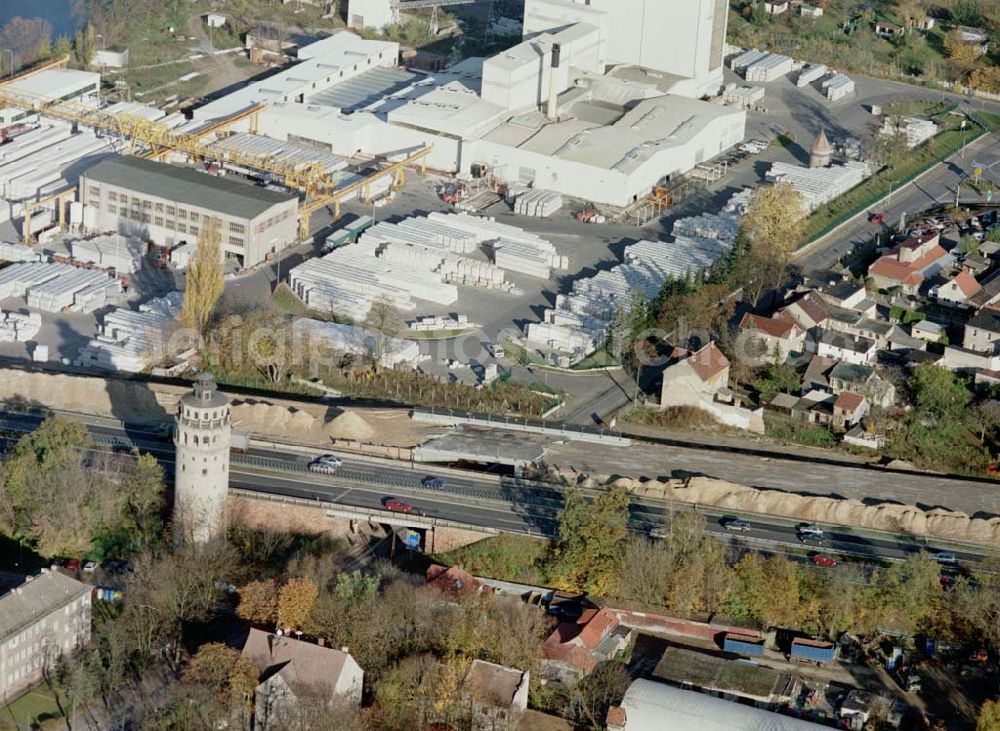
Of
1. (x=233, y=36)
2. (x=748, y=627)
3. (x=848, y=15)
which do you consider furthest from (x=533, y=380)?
(x=848, y=15)

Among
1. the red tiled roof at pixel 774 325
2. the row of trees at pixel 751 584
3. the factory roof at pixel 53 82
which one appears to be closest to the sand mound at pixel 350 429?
the row of trees at pixel 751 584

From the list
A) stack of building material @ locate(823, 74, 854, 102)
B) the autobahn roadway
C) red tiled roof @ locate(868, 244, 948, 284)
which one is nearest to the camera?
the autobahn roadway

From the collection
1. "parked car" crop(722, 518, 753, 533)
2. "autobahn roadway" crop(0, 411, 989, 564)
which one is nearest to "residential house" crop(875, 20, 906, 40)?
"autobahn roadway" crop(0, 411, 989, 564)

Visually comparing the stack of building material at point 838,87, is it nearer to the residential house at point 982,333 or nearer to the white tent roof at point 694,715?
the residential house at point 982,333

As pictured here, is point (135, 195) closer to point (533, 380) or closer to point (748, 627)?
point (533, 380)

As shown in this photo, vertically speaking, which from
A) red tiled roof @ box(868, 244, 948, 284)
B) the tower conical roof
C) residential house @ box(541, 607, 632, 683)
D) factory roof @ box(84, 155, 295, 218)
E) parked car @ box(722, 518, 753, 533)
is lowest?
residential house @ box(541, 607, 632, 683)

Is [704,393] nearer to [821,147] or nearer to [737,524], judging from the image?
[737,524]

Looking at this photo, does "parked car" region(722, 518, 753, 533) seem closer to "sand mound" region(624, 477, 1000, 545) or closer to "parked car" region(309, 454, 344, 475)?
"sand mound" region(624, 477, 1000, 545)
